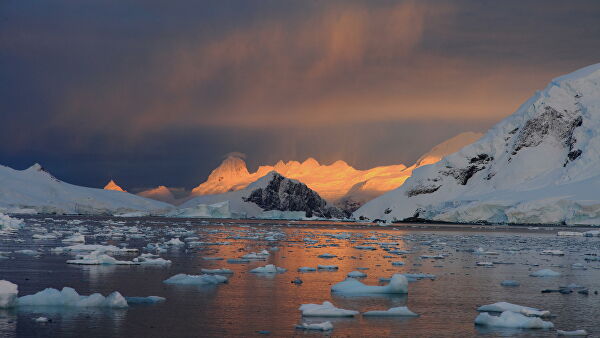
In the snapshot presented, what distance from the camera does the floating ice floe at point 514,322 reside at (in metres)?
13.1

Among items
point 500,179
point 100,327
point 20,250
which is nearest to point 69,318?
point 100,327

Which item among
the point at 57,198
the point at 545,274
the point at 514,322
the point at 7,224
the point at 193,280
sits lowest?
the point at 514,322

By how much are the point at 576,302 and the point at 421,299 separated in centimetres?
345

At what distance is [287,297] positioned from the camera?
1666 cm

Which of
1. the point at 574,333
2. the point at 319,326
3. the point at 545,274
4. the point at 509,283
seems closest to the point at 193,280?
the point at 319,326

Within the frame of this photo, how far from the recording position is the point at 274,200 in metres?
172

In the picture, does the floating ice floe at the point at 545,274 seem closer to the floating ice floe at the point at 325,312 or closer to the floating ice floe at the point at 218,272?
the floating ice floe at the point at 218,272

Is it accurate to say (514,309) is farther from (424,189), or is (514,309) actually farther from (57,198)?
(57,198)

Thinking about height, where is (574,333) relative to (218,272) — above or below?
below

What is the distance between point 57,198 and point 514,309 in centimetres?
14264

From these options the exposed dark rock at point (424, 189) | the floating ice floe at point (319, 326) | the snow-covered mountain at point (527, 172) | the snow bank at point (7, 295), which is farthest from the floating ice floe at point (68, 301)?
the exposed dark rock at point (424, 189)

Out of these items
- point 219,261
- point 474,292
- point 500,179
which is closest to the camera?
point 474,292

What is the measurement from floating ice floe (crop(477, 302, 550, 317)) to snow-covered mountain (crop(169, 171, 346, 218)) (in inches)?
5809

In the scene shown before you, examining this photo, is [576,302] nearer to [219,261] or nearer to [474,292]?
[474,292]
